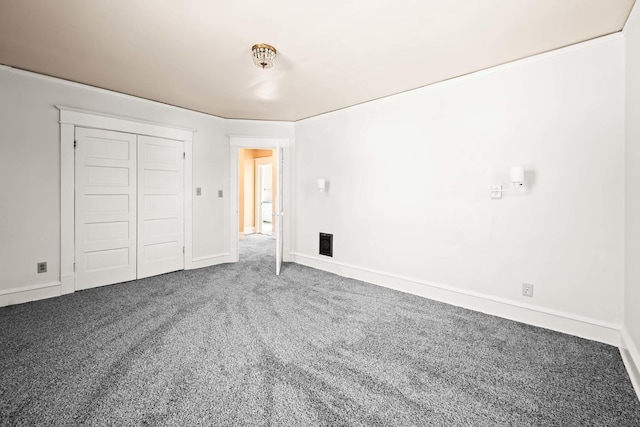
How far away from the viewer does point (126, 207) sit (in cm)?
400

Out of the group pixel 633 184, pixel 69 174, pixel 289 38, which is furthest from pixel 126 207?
pixel 633 184

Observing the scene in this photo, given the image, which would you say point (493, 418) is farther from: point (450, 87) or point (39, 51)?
point (39, 51)

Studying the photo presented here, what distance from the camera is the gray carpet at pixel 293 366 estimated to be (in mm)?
1609

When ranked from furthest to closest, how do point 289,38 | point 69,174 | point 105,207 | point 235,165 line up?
1. point 235,165
2. point 105,207
3. point 69,174
4. point 289,38

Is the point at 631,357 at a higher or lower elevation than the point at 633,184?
lower

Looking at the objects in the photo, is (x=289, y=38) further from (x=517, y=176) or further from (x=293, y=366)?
(x=293, y=366)

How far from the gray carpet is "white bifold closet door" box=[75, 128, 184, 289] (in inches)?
26.4

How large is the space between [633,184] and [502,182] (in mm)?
949

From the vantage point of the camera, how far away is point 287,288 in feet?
12.4

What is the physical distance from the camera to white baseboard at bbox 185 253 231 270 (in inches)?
187

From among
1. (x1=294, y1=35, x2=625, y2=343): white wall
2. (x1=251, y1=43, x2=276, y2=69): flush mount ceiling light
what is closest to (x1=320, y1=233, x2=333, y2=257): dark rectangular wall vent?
(x1=294, y1=35, x2=625, y2=343): white wall

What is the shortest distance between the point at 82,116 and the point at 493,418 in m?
4.98

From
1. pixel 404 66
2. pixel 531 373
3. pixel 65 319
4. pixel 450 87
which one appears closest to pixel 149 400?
pixel 65 319

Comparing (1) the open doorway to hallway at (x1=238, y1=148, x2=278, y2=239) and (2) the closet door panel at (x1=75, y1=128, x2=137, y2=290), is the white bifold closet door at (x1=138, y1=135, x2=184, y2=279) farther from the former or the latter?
(1) the open doorway to hallway at (x1=238, y1=148, x2=278, y2=239)
